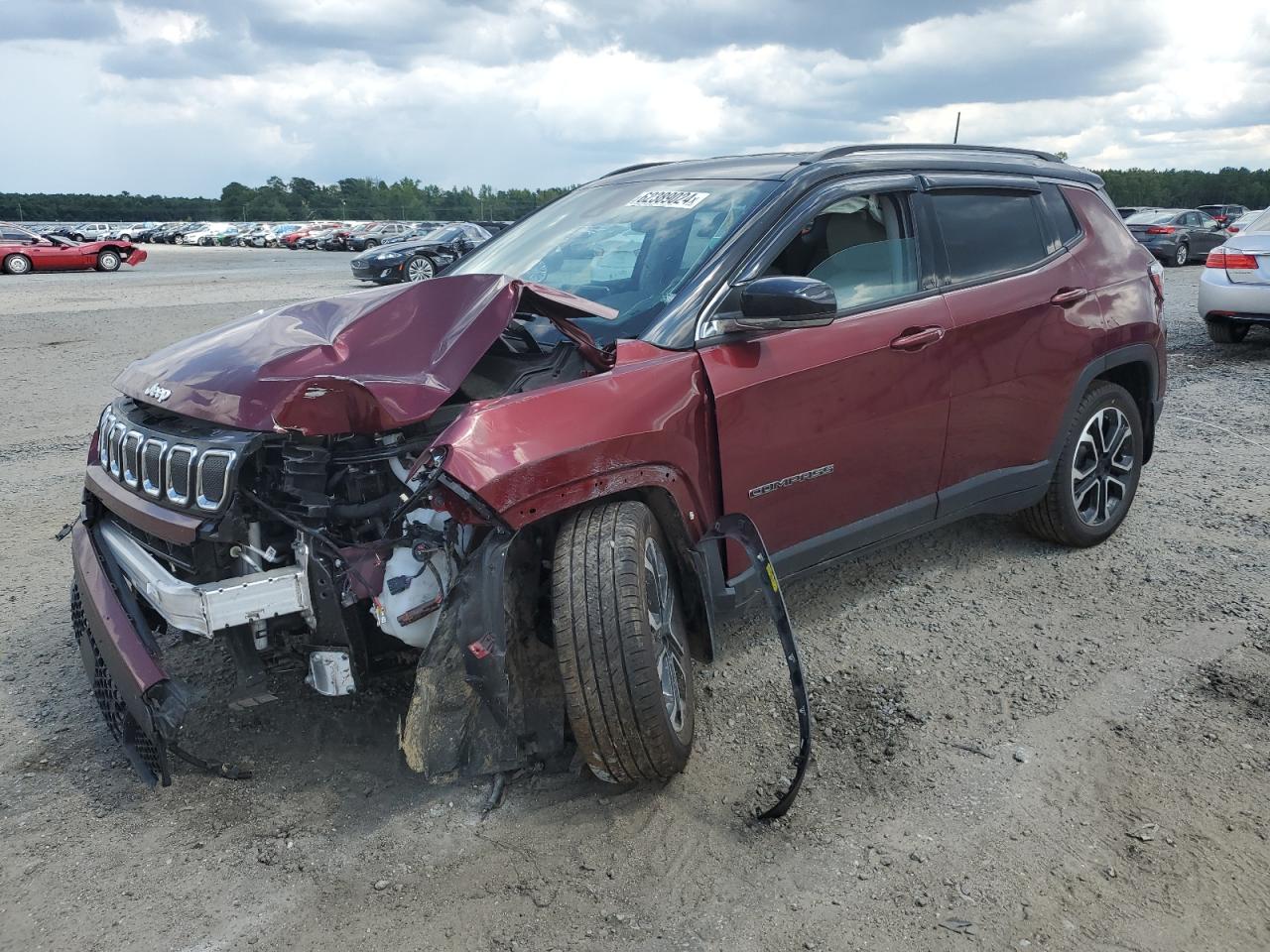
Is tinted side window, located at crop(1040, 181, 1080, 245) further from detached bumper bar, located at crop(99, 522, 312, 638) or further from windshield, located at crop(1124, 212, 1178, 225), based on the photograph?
windshield, located at crop(1124, 212, 1178, 225)

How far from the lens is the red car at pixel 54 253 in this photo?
27266 mm

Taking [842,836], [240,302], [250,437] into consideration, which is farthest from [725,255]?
[240,302]

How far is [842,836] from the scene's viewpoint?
286cm

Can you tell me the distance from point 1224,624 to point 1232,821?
58.8 inches

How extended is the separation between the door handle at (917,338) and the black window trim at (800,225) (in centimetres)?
13

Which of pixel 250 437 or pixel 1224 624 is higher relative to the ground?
pixel 250 437

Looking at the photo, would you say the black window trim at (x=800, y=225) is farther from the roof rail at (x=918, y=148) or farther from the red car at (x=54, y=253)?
the red car at (x=54, y=253)

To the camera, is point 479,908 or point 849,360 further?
point 849,360

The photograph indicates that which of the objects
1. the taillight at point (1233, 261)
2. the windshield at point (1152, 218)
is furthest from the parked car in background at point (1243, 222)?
the windshield at point (1152, 218)

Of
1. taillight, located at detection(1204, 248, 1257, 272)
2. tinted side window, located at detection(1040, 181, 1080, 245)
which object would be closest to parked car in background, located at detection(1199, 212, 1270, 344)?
taillight, located at detection(1204, 248, 1257, 272)

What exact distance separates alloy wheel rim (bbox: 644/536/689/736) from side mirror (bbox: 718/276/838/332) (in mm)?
817

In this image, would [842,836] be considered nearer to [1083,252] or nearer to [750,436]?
[750,436]

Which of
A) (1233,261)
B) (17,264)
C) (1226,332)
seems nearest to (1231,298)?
(1233,261)

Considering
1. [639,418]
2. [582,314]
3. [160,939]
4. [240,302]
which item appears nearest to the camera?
[160,939]
